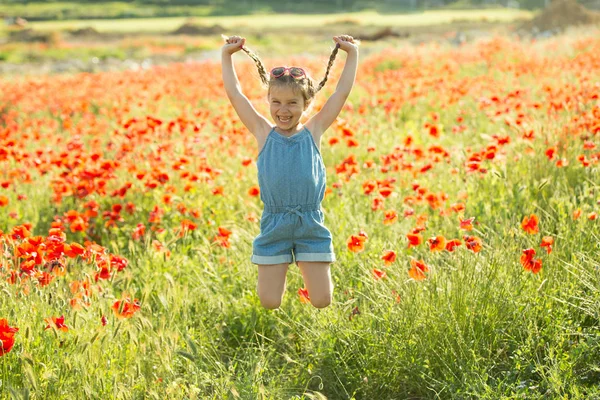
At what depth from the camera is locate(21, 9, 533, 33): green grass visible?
185ft

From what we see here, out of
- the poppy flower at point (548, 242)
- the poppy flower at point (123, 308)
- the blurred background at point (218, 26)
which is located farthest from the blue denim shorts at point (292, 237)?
the blurred background at point (218, 26)

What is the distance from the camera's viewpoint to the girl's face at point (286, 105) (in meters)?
3.18

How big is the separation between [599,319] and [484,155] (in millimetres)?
1551

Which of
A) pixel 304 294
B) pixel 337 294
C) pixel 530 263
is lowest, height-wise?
pixel 337 294

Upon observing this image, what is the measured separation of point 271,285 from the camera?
3262 mm

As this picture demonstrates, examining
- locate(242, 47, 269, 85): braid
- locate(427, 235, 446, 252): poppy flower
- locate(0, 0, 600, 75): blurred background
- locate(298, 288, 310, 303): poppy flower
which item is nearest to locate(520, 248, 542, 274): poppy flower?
locate(427, 235, 446, 252): poppy flower

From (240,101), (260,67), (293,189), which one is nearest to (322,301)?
(293,189)

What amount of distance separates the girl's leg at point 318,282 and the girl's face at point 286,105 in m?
0.63

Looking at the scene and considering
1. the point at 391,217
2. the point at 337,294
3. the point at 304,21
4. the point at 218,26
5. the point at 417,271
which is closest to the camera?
the point at 417,271

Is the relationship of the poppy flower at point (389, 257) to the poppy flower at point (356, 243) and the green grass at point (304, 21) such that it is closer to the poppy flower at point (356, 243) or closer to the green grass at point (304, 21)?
the poppy flower at point (356, 243)

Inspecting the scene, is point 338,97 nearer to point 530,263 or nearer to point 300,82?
point 300,82

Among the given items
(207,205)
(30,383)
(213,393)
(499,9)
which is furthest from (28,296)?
(499,9)

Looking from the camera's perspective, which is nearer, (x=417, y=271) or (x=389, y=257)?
(x=417, y=271)

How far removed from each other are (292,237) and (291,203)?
156 millimetres
